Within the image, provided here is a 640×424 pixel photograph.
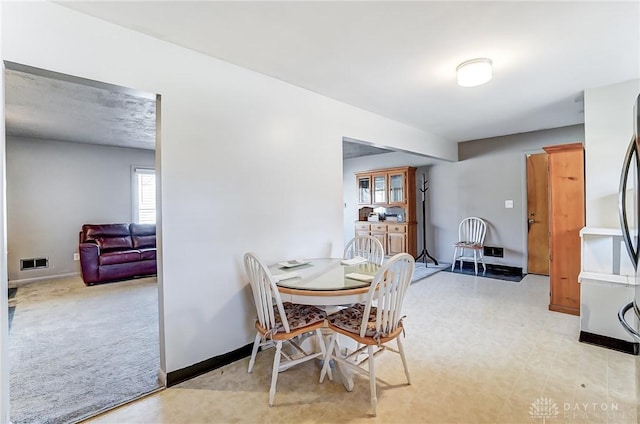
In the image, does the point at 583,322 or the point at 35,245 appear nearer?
the point at 583,322

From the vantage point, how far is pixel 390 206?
6441 mm

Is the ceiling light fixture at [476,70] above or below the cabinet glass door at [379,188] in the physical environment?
above

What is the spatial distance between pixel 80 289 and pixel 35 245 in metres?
1.44

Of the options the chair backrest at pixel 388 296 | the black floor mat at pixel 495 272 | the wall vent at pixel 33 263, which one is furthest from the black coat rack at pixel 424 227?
the wall vent at pixel 33 263

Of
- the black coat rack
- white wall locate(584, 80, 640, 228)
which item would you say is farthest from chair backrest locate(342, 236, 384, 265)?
the black coat rack

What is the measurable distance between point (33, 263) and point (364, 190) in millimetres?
6162

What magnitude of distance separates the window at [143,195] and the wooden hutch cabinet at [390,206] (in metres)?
4.36

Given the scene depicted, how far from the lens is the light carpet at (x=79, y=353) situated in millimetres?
1925

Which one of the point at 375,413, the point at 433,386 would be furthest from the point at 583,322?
the point at 375,413

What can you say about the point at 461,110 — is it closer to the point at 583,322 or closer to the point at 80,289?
the point at 583,322

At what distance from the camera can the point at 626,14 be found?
6.08ft

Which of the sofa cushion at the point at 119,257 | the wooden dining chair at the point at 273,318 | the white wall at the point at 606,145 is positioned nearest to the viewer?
the wooden dining chair at the point at 273,318

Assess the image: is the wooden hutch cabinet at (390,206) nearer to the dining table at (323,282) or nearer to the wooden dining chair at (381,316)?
the dining table at (323,282)

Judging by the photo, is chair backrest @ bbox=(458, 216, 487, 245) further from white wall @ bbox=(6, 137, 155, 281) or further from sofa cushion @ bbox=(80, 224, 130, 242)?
white wall @ bbox=(6, 137, 155, 281)
